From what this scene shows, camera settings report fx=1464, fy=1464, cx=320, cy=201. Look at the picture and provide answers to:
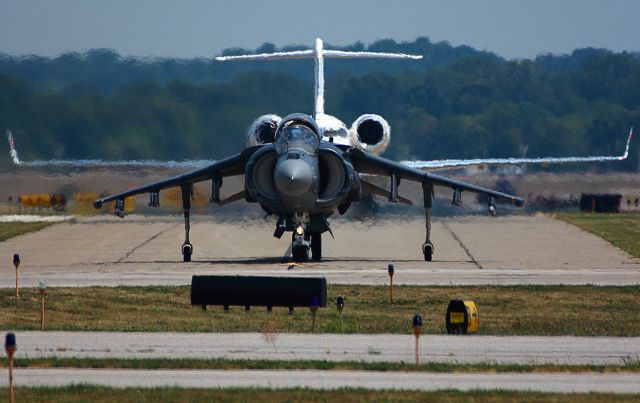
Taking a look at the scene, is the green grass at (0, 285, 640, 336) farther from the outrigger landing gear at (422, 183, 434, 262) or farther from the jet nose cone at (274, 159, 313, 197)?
the outrigger landing gear at (422, 183, 434, 262)

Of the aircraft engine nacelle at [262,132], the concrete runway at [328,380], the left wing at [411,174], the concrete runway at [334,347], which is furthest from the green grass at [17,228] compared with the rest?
the concrete runway at [328,380]

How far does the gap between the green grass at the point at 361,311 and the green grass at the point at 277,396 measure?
22.3 ft

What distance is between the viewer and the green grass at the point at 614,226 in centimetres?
4828

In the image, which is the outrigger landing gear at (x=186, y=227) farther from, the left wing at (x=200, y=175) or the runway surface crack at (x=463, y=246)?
the runway surface crack at (x=463, y=246)

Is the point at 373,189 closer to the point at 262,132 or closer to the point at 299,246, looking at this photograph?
the point at 262,132

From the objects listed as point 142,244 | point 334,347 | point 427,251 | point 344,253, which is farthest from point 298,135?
point 334,347

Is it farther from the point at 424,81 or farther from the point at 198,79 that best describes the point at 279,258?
the point at 424,81

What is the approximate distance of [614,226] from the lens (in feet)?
191

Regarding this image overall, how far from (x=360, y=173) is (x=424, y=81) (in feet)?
94.0

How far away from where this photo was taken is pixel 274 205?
128ft

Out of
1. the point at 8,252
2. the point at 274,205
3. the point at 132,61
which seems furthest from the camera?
the point at 132,61

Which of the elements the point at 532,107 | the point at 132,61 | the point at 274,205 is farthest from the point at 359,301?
the point at 532,107

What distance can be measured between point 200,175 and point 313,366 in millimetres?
20864

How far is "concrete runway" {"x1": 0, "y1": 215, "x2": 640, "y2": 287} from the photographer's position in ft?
117
